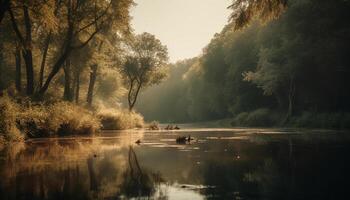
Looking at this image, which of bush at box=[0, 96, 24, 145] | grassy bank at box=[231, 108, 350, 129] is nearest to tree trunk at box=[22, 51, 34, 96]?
bush at box=[0, 96, 24, 145]

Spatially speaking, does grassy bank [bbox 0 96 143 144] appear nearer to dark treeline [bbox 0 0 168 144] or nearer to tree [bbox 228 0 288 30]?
dark treeline [bbox 0 0 168 144]

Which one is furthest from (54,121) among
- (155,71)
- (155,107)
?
(155,107)

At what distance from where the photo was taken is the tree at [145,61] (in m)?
52.1

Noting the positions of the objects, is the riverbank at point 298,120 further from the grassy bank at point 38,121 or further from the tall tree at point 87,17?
the grassy bank at point 38,121

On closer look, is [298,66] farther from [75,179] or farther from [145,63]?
[75,179]

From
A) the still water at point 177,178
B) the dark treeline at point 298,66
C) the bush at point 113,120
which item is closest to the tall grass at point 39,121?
the still water at point 177,178

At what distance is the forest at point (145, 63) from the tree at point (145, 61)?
14 centimetres

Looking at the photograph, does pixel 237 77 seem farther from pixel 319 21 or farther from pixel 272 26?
pixel 319 21

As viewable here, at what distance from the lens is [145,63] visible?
5206 cm

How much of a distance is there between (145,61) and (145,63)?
0.89 ft

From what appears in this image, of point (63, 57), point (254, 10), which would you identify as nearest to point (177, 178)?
point (254, 10)

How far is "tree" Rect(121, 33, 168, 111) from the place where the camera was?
5209cm

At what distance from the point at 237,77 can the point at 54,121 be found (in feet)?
132

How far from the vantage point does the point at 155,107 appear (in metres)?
133
